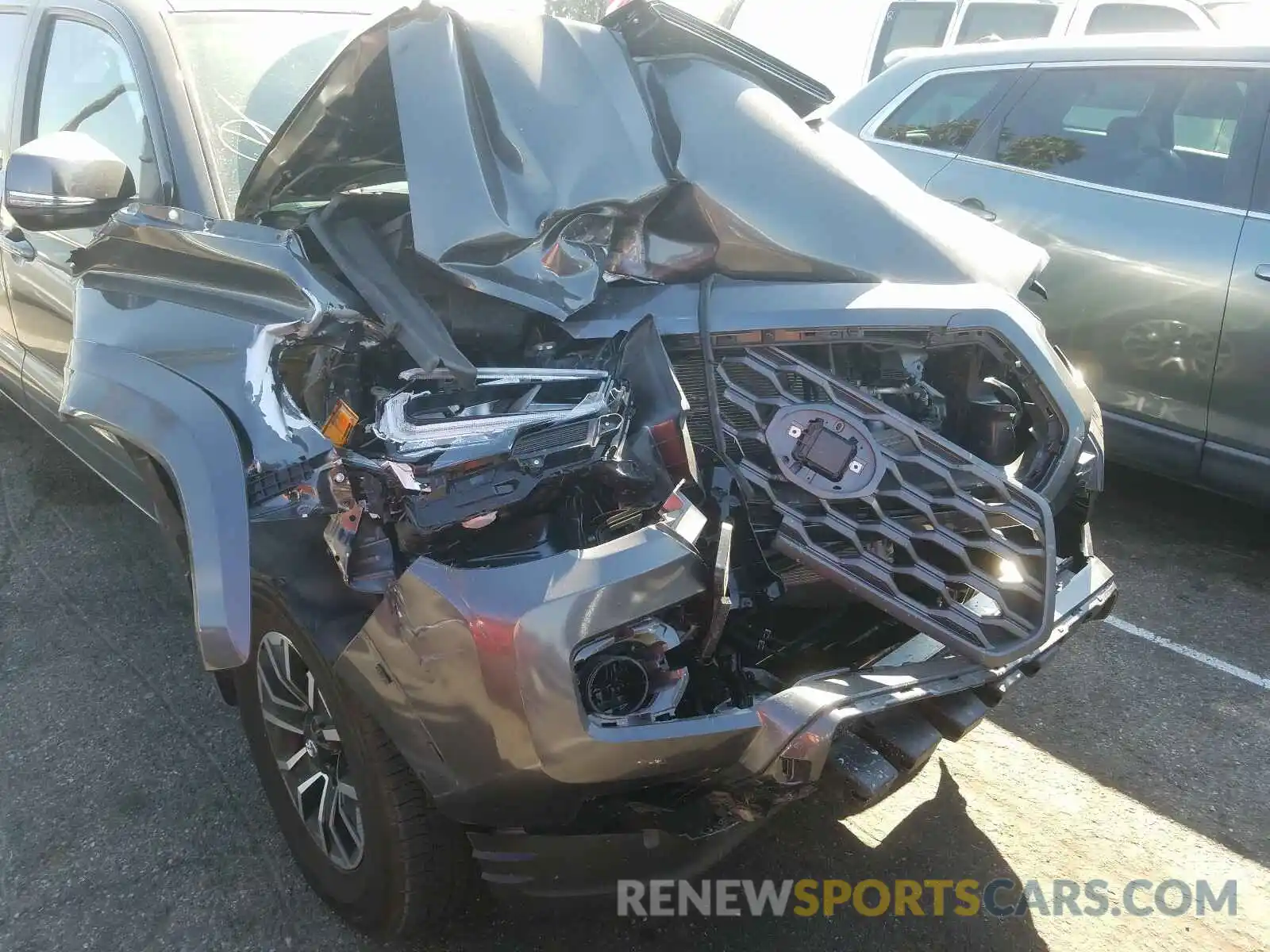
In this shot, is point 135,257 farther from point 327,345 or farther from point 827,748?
point 827,748

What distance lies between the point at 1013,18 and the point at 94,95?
8394 millimetres

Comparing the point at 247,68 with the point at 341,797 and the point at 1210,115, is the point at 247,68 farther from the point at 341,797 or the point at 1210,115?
the point at 1210,115

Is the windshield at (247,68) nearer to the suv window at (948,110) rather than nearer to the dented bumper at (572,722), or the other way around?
the dented bumper at (572,722)

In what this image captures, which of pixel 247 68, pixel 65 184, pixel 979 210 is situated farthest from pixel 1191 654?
pixel 65 184

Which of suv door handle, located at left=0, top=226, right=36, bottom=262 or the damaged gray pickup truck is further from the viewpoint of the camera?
suv door handle, located at left=0, top=226, right=36, bottom=262

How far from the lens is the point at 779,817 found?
2.67m

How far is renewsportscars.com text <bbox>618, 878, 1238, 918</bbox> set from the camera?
7.95 feet

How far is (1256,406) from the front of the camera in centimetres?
381

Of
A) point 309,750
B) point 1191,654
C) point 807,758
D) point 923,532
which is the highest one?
point 923,532

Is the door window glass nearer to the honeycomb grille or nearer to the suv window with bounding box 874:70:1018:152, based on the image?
the suv window with bounding box 874:70:1018:152

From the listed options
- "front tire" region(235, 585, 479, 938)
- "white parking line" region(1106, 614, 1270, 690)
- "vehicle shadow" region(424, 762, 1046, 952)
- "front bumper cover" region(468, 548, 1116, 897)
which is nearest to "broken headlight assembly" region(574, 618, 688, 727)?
"front bumper cover" region(468, 548, 1116, 897)

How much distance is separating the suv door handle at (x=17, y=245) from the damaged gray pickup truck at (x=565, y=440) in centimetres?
85

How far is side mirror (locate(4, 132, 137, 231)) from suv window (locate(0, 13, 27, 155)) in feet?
4.19

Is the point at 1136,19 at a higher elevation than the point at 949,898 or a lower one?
higher
